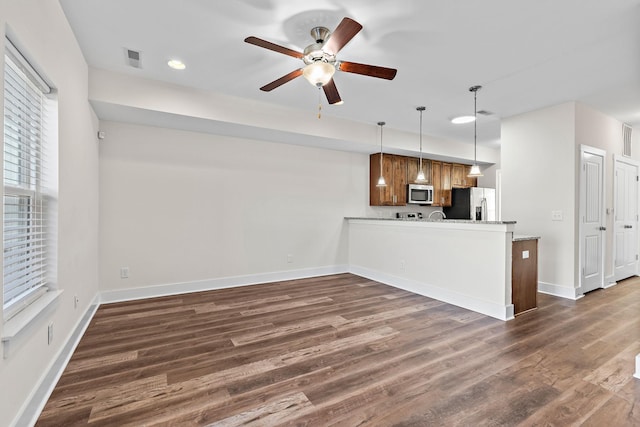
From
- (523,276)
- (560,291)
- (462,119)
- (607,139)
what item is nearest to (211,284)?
(523,276)

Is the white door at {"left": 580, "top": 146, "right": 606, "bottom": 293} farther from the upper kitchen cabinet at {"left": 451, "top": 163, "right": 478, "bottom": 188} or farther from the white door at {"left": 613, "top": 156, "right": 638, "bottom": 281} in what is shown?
the upper kitchen cabinet at {"left": 451, "top": 163, "right": 478, "bottom": 188}

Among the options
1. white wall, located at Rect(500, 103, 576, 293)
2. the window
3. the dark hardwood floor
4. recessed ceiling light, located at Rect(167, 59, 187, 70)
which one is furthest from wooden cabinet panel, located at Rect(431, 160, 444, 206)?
the window

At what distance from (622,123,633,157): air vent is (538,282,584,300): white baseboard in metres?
2.70

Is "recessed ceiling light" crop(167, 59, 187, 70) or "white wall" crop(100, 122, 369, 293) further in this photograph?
"white wall" crop(100, 122, 369, 293)

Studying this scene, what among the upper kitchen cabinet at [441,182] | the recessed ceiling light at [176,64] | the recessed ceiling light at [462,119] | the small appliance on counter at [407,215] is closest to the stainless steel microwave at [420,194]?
the upper kitchen cabinet at [441,182]

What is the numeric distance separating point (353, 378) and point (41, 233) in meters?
2.38

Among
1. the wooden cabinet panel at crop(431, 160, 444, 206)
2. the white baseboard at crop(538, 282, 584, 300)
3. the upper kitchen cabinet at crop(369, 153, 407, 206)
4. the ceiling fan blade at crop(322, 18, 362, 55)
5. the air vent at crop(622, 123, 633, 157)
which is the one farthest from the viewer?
the wooden cabinet panel at crop(431, 160, 444, 206)

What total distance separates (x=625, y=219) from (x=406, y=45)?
511 centimetres

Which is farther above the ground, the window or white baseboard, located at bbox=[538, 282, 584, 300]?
the window

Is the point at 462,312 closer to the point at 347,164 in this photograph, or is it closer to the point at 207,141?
the point at 347,164

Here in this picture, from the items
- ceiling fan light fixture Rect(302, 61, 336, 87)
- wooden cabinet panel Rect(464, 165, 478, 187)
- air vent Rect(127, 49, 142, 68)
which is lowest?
wooden cabinet panel Rect(464, 165, 478, 187)

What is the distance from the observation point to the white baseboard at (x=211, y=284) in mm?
3988

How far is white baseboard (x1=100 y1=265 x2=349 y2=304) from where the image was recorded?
3.99 meters

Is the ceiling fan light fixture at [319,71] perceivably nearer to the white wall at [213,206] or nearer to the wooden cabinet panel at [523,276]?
the white wall at [213,206]
